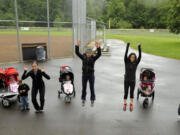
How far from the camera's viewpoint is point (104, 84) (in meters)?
9.43

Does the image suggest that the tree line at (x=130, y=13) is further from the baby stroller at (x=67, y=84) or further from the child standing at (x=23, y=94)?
the child standing at (x=23, y=94)

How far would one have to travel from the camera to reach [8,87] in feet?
23.4

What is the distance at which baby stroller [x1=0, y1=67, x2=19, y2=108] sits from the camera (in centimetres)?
675

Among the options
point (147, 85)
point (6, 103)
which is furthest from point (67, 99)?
point (147, 85)

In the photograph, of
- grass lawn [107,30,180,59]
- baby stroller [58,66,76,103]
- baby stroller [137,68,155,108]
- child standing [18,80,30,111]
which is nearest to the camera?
child standing [18,80,30,111]

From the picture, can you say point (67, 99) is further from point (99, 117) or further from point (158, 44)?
point (158, 44)

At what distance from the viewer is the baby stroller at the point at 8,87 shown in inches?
266

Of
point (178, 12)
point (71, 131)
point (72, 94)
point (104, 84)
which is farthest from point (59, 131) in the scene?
point (178, 12)

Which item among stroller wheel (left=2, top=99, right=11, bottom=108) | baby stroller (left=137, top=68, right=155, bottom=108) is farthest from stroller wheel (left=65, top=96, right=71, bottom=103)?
baby stroller (left=137, top=68, right=155, bottom=108)

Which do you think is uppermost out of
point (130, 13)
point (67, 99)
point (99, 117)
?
point (130, 13)

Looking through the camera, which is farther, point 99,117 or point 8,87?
point 8,87

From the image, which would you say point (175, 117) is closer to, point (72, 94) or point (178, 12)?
point (72, 94)

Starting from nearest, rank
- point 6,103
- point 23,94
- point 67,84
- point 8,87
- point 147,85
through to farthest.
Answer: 1. point 23,94
2. point 6,103
3. point 147,85
4. point 8,87
5. point 67,84

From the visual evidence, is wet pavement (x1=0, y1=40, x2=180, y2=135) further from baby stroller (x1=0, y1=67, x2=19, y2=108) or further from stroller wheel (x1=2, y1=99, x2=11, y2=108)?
baby stroller (x1=0, y1=67, x2=19, y2=108)
